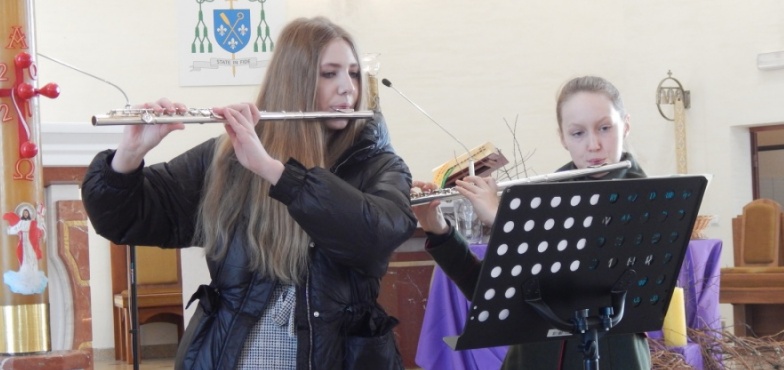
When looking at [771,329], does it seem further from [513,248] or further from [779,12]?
[513,248]

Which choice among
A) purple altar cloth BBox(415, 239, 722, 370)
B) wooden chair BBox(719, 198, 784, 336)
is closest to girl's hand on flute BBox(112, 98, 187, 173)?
purple altar cloth BBox(415, 239, 722, 370)

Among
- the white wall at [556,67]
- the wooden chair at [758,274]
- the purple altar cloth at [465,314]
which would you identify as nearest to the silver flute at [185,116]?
the purple altar cloth at [465,314]

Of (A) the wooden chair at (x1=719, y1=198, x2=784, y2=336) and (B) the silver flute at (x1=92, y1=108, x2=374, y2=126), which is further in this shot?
(A) the wooden chair at (x1=719, y1=198, x2=784, y2=336)

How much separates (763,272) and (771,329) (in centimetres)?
54

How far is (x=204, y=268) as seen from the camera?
519cm

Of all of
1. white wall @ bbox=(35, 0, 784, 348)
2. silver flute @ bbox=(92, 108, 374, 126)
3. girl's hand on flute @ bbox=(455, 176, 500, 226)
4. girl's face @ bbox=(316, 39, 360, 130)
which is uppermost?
white wall @ bbox=(35, 0, 784, 348)

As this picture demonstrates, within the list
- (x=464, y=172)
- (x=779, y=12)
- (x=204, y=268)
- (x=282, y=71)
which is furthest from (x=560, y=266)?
(x=779, y=12)

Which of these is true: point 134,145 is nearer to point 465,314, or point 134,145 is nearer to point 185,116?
point 185,116

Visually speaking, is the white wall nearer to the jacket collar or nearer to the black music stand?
the jacket collar

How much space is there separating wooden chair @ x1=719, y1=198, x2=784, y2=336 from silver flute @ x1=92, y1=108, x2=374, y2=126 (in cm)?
627

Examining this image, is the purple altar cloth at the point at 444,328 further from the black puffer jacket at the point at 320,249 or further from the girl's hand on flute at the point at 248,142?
the girl's hand on flute at the point at 248,142

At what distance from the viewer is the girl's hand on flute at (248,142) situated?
2.00m

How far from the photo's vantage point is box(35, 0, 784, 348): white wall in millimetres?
9133

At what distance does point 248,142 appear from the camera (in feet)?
6.66
